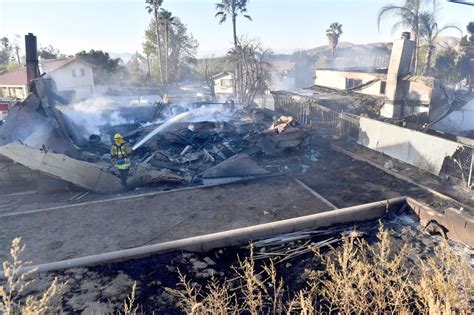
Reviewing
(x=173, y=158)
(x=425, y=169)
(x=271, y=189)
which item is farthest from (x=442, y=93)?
(x=173, y=158)

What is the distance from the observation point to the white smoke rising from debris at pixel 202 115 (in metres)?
17.3

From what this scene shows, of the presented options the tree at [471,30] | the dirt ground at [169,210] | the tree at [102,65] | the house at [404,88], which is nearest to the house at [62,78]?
the tree at [102,65]

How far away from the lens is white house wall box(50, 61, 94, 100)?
126 feet

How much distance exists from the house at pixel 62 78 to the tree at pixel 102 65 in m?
1.61

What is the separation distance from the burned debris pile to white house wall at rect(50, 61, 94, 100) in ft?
76.1

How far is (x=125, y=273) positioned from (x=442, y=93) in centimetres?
1997

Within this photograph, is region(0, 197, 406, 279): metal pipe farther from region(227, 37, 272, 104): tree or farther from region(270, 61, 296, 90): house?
region(270, 61, 296, 90): house

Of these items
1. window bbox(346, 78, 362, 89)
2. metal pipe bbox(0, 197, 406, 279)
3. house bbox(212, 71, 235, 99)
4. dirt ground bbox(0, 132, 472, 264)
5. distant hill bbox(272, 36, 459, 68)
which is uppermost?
distant hill bbox(272, 36, 459, 68)

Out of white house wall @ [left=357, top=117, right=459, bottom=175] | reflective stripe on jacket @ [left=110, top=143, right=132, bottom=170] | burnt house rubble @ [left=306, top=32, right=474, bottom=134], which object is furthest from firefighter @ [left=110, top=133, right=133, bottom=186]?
burnt house rubble @ [left=306, top=32, right=474, bottom=134]

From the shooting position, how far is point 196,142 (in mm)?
14773

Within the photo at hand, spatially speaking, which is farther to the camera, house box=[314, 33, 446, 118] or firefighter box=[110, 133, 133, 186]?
house box=[314, 33, 446, 118]

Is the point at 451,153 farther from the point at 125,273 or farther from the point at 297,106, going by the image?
the point at 297,106

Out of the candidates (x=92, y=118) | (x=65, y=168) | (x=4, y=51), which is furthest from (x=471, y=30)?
(x=4, y=51)

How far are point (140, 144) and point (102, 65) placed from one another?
114ft
